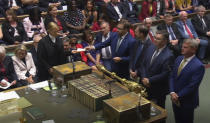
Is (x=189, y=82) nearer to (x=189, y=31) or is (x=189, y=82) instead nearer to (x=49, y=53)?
(x=49, y=53)

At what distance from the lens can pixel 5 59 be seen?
4641 mm

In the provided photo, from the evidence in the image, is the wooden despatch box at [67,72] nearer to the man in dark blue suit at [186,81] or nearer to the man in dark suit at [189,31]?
the man in dark blue suit at [186,81]

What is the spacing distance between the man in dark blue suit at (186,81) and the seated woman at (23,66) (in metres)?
2.33

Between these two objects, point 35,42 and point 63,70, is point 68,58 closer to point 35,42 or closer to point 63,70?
point 35,42

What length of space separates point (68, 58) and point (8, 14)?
176 cm

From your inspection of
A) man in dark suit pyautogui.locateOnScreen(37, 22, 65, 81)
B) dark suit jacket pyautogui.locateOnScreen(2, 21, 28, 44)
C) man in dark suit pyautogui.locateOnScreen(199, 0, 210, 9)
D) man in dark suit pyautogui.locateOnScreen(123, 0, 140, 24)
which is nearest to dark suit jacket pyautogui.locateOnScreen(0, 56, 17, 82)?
man in dark suit pyautogui.locateOnScreen(37, 22, 65, 81)

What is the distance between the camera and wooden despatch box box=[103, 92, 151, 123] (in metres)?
2.82

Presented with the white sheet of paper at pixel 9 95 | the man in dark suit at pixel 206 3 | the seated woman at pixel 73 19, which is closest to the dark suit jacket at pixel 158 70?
the white sheet of paper at pixel 9 95

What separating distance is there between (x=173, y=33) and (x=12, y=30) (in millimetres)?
3378

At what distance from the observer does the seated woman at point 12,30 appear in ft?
19.8

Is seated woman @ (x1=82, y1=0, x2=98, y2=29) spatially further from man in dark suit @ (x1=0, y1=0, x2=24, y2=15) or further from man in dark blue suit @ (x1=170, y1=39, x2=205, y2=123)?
man in dark blue suit @ (x1=170, y1=39, x2=205, y2=123)

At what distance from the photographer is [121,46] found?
466 cm

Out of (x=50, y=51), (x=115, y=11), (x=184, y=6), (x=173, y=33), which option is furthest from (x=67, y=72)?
(x=184, y=6)

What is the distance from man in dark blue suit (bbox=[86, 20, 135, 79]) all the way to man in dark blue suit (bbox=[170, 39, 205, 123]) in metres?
1.11
